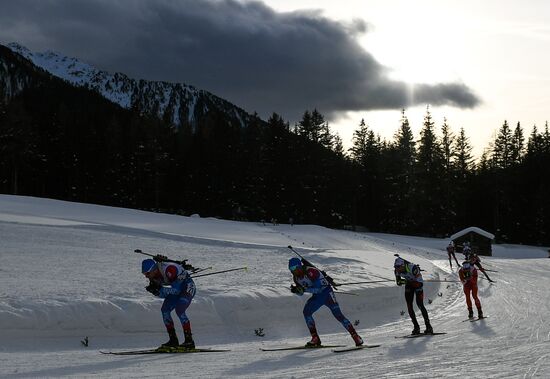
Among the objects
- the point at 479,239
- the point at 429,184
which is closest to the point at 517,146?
the point at 429,184

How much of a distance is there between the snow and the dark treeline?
3942 cm

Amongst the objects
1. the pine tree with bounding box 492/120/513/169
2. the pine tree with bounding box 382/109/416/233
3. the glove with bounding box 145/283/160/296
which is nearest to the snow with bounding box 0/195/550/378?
the glove with bounding box 145/283/160/296

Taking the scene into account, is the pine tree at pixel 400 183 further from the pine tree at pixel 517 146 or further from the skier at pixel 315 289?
the skier at pixel 315 289

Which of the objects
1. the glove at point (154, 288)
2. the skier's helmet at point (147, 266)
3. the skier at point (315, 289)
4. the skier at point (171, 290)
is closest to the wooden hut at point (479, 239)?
the skier at point (315, 289)

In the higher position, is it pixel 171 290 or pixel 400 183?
pixel 400 183

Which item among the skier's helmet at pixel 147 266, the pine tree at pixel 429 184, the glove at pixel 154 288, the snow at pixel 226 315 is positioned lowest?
the snow at pixel 226 315

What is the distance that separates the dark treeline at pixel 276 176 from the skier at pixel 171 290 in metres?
55.5

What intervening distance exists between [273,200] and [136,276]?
5211cm

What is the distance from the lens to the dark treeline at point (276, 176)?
2768 inches

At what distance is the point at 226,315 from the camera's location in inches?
604

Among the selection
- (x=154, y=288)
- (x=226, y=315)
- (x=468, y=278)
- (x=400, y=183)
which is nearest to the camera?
(x=154, y=288)

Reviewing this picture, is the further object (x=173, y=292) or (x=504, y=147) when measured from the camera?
(x=504, y=147)

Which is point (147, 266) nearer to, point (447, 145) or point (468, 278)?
point (468, 278)

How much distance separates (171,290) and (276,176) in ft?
198
